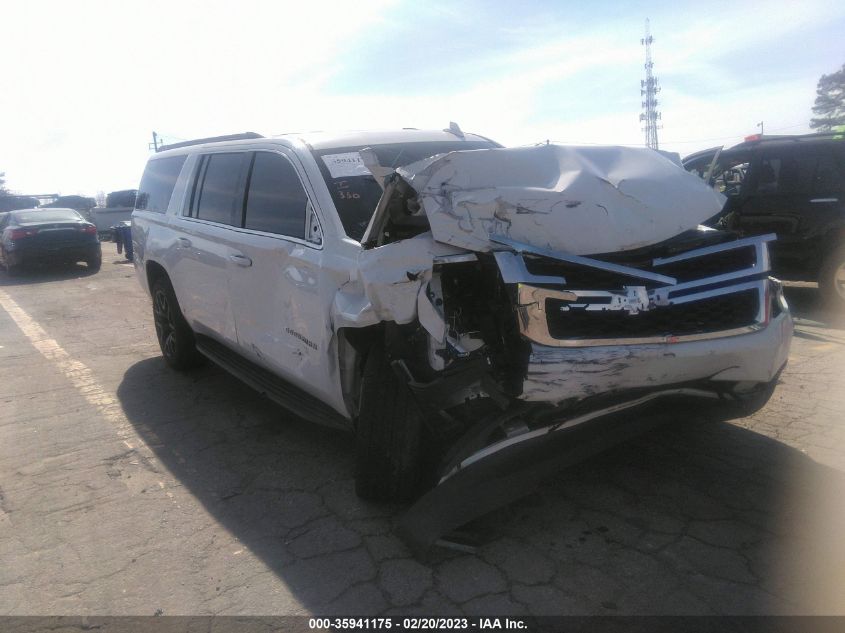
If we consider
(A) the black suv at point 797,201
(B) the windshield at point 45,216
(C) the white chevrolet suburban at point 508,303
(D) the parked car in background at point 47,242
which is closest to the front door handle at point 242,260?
(C) the white chevrolet suburban at point 508,303

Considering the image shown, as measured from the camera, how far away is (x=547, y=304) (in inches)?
105

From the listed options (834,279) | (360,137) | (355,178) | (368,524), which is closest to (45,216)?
(360,137)

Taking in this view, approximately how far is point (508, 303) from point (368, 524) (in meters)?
1.31

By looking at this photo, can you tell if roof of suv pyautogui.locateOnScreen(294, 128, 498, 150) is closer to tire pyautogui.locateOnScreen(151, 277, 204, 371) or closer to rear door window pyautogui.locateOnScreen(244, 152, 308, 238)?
rear door window pyautogui.locateOnScreen(244, 152, 308, 238)

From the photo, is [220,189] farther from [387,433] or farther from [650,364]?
[650,364]

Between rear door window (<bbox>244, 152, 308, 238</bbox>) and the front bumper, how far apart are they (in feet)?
5.55

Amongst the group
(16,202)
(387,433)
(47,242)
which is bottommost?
(387,433)

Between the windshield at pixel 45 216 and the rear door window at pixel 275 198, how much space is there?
13.1 m

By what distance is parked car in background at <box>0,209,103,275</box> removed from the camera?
14625 mm

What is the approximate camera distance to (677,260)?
2.92 meters

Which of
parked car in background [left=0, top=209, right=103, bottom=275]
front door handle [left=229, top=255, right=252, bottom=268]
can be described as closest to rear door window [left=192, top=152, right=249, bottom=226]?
front door handle [left=229, top=255, right=252, bottom=268]

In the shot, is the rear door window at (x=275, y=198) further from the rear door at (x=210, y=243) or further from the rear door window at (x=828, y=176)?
the rear door window at (x=828, y=176)

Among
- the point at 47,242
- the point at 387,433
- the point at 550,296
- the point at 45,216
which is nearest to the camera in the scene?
the point at 550,296

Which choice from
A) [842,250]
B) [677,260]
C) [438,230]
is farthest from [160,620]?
[842,250]
